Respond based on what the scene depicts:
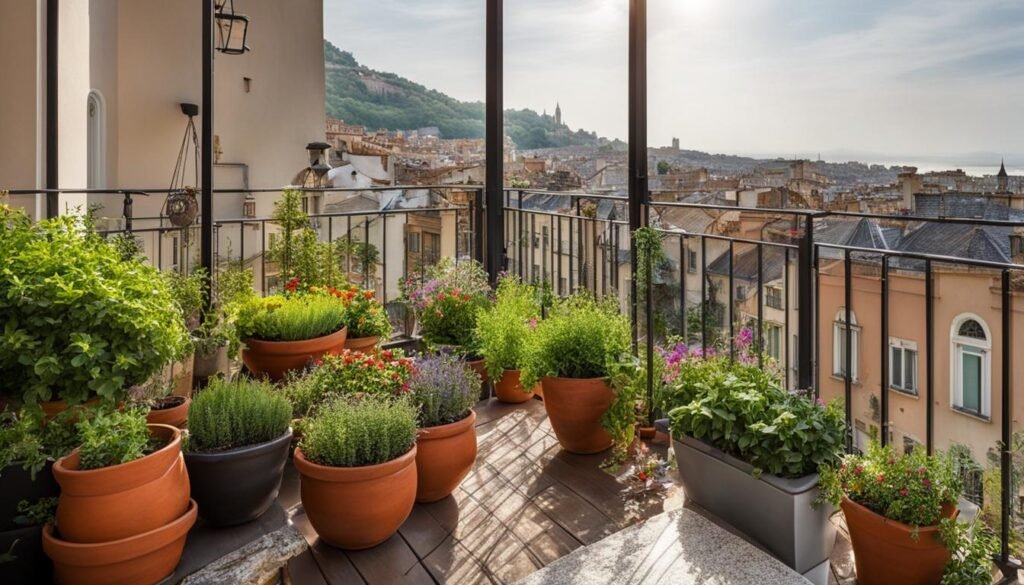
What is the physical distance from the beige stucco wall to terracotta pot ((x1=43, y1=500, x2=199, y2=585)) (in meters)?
2.37

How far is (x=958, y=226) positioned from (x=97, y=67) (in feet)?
24.8

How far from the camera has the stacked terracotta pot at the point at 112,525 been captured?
63.1 inches

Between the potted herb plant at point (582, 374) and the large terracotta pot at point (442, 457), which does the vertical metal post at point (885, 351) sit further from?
the large terracotta pot at point (442, 457)

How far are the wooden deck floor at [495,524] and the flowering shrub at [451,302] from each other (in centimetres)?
84

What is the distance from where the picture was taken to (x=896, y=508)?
1731 millimetres

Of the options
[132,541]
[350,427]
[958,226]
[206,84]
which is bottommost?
[132,541]

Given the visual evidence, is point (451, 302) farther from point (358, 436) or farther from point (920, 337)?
point (920, 337)

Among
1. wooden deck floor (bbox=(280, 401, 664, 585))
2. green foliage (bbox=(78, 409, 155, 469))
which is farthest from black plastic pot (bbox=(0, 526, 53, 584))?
wooden deck floor (bbox=(280, 401, 664, 585))

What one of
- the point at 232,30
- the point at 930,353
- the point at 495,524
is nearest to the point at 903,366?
the point at 930,353

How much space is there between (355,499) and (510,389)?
1.51 m

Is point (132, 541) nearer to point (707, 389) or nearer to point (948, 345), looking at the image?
point (707, 389)

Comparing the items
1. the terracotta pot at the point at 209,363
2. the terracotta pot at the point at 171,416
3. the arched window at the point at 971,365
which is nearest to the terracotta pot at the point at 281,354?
the terracotta pot at the point at 209,363

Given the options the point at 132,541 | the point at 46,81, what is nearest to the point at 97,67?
the point at 46,81

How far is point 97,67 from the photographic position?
6.49m
